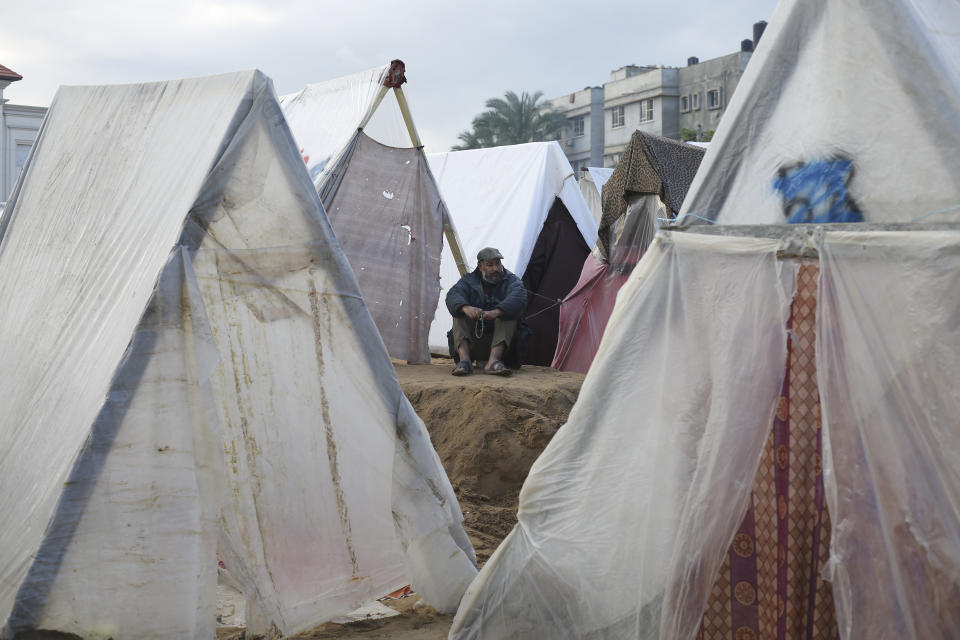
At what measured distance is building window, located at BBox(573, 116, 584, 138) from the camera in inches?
1574

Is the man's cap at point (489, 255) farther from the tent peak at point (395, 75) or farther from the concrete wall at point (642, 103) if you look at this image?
the concrete wall at point (642, 103)

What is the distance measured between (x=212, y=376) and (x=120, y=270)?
588mm

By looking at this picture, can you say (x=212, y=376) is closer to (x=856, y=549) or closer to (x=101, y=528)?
(x=101, y=528)

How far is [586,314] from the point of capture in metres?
8.83

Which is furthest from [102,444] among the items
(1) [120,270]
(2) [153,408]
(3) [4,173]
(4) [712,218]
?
(3) [4,173]

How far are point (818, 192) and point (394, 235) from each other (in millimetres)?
6016

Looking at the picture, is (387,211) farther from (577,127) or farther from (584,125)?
(577,127)

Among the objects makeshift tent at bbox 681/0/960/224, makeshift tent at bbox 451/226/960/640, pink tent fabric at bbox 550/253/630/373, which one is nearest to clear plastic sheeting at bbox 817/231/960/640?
makeshift tent at bbox 451/226/960/640

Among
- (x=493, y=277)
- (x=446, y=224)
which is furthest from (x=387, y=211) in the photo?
(x=493, y=277)

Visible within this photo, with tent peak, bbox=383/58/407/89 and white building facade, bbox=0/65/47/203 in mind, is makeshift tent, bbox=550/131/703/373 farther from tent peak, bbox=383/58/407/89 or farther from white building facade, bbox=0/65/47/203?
white building facade, bbox=0/65/47/203

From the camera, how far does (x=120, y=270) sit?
3.77 metres

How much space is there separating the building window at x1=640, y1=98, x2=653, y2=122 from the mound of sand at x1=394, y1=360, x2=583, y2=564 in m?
30.7

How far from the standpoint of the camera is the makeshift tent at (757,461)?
2531 millimetres

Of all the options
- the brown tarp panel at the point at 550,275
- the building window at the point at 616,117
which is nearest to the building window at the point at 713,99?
the building window at the point at 616,117
